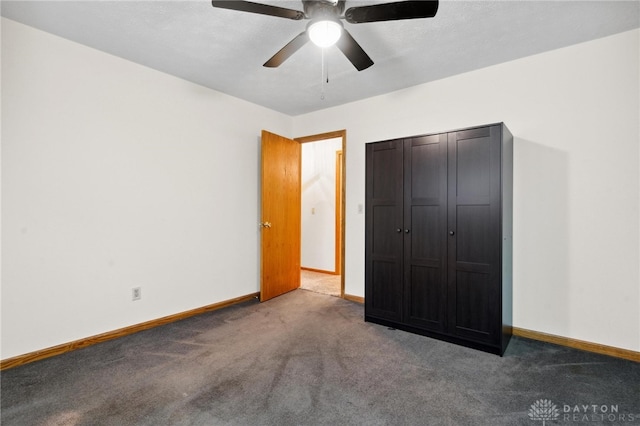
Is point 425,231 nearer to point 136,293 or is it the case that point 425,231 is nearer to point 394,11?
point 394,11

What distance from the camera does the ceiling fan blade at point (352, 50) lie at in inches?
76.6

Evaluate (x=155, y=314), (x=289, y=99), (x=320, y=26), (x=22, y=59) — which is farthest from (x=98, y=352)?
(x=289, y=99)

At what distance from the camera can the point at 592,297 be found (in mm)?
2465

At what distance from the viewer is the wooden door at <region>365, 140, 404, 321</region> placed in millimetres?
2906

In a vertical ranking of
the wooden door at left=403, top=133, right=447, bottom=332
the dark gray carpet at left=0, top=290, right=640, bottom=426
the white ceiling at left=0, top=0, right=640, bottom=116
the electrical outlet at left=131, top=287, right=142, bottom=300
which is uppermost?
the white ceiling at left=0, top=0, right=640, bottom=116

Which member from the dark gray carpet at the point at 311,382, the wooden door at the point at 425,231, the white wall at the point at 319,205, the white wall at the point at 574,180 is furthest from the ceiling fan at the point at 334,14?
the white wall at the point at 319,205

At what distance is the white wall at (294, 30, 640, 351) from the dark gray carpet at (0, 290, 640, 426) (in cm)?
35

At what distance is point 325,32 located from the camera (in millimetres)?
1900

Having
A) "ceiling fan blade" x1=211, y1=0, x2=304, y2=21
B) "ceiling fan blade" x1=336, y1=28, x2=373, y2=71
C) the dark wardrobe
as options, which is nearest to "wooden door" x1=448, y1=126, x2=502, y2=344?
A: the dark wardrobe

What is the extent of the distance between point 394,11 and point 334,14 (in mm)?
383

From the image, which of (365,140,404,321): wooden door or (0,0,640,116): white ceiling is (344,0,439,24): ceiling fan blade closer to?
(0,0,640,116): white ceiling

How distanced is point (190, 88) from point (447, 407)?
3.62 meters

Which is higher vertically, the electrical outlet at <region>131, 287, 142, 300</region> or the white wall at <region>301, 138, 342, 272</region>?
the white wall at <region>301, 138, 342, 272</region>

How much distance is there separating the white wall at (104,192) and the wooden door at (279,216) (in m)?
0.38
